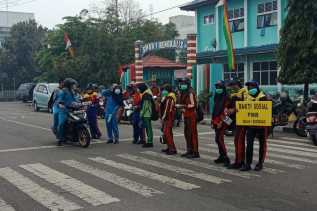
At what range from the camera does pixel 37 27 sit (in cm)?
5616

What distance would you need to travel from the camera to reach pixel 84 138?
40.5ft

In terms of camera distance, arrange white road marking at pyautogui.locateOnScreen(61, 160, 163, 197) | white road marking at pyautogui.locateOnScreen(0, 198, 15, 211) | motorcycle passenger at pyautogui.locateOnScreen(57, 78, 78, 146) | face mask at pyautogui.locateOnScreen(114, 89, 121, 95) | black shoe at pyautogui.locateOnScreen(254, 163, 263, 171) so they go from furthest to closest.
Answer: face mask at pyautogui.locateOnScreen(114, 89, 121, 95) → motorcycle passenger at pyautogui.locateOnScreen(57, 78, 78, 146) → black shoe at pyautogui.locateOnScreen(254, 163, 263, 171) → white road marking at pyautogui.locateOnScreen(61, 160, 163, 197) → white road marking at pyautogui.locateOnScreen(0, 198, 15, 211)

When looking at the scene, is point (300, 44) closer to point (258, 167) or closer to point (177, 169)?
point (258, 167)

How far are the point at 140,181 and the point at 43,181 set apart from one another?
1666 millimetres

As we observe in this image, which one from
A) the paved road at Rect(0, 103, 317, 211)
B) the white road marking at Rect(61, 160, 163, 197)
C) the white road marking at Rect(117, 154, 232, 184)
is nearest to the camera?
the paved road at Rect(0, 103, 317, 211)

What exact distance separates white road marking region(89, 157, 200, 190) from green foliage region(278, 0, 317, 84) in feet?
31.9

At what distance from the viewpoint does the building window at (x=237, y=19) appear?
27.0 metres

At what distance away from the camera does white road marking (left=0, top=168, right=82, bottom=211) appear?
21.4ft

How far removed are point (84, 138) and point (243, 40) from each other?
54.0 ft

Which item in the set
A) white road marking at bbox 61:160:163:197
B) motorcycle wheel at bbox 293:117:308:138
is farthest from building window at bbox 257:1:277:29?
white road marking at bbox 61:160:163:197

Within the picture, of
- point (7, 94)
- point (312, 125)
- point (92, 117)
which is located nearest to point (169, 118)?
point (92, 117)

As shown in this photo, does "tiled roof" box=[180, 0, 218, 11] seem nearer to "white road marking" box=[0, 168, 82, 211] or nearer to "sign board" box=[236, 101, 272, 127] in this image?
"sign board" box=[236, 101, 272, 127]

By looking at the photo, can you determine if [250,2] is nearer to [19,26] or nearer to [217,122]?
[217,122]

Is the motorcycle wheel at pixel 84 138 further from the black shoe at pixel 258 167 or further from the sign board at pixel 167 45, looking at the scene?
the sign board at pixel 167 45
